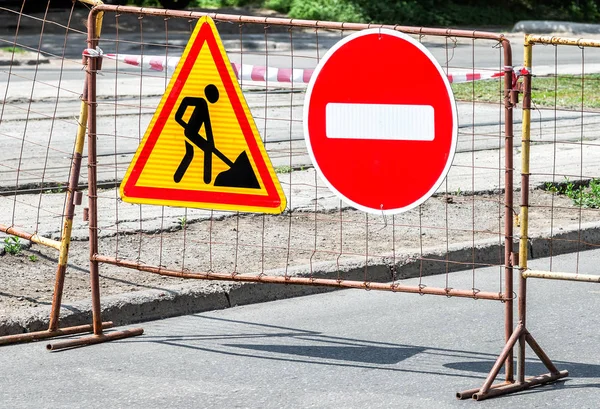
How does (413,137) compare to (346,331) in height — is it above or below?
above

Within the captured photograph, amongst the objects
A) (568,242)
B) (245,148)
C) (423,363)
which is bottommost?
(423,363)

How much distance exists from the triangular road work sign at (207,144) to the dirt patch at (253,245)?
827mm

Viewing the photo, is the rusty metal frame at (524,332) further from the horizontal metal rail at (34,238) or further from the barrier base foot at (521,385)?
the horizontal metal rail at (34,238)

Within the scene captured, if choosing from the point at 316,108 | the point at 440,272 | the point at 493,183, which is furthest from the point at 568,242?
the point at 316,108

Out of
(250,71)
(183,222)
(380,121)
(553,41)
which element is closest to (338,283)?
(380,121)

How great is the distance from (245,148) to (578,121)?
10.1 meters

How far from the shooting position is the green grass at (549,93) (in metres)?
16.0

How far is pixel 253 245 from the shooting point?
676 centimetres

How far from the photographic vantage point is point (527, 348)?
5.81 m

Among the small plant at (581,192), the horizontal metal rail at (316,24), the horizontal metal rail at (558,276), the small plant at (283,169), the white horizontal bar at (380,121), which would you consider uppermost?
the horizontal metal rail at (316,24)

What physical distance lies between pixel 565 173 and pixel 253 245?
468cm

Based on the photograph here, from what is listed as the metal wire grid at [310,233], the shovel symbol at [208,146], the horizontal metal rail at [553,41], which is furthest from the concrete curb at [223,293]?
the horizontal metal rail at [553,41]

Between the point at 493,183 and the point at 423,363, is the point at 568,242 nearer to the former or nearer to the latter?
the point at 493,183

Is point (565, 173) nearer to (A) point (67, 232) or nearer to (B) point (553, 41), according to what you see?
(B) point (553, 41)
